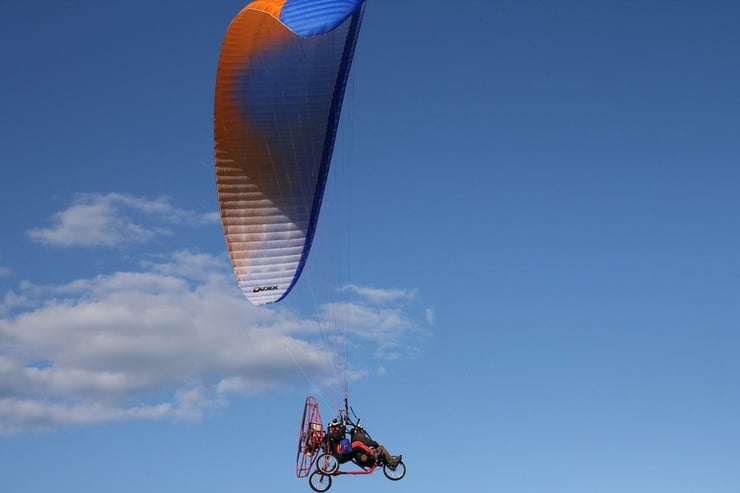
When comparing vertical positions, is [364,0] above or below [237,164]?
above

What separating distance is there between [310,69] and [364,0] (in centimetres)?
237

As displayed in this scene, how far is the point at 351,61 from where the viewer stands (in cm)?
3753

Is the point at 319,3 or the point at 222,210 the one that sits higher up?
the point at 319,3

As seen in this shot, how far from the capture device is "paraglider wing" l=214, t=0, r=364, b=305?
36812 mm

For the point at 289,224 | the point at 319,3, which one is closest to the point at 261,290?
the point at 289,224

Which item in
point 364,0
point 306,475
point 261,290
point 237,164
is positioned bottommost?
point 306,475

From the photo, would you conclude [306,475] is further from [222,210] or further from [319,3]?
[319,3]

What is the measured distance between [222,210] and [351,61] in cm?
558

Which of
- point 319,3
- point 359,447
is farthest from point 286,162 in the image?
point 359,447

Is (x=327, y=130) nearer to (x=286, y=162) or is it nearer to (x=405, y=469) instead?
(x=286, y=162)

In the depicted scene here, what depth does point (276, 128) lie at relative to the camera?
38.2 meters

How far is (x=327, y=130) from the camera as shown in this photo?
37.9 metres

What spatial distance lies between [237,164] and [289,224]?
2.24 m

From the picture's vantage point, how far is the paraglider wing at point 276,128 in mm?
36812
